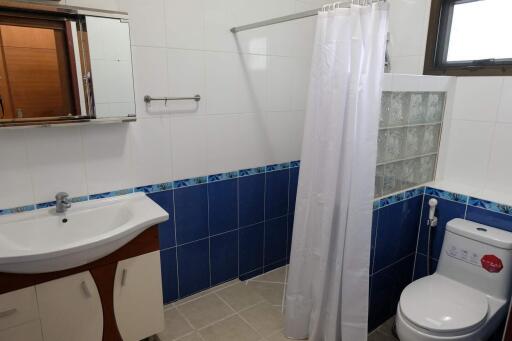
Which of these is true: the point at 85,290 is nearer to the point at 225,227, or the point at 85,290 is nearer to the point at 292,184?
the point at 225,227

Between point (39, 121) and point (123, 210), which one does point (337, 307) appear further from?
point (39, 121)

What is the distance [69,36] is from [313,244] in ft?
5.22

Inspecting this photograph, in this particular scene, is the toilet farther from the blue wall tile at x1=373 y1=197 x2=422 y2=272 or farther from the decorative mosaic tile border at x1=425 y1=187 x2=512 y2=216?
the blue wall tile at x1=373 y1=197 x2=422 y2=272

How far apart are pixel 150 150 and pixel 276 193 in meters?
1.03

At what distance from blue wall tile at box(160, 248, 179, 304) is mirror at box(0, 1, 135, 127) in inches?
35.1

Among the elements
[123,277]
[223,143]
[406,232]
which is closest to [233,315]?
[123,277]

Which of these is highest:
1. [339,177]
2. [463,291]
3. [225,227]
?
[339,177]

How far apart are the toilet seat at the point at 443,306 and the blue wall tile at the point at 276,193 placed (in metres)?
1.09

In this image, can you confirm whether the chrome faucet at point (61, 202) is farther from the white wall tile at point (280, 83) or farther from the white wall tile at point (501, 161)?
the white wall tile at point (501, 161)

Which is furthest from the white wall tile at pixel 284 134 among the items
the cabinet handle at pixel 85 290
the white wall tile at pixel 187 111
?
the cabinet handle at pixel 85 290

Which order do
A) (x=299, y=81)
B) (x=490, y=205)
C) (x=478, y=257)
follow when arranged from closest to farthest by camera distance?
(x=478, y=257), (x=490, y=205), (x=299, y=81)

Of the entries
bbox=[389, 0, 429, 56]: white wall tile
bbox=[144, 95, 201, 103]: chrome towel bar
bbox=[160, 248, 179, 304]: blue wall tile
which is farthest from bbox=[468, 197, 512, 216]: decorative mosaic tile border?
bbox=[160, 248, 179, 304]: blue wall tile

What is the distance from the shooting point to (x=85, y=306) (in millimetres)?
1514

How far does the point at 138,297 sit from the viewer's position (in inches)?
65.9
